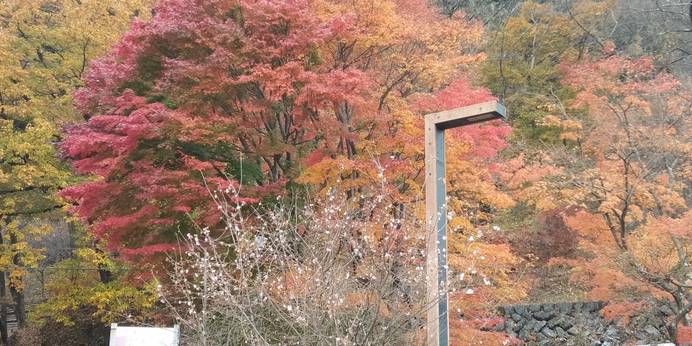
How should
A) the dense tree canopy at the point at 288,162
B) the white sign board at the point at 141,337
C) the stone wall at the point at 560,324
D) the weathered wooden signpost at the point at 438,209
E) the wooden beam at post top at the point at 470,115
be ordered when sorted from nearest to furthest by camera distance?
the weathered wooden signpost at the point at 438,209 → the wooden beam at post top at the point at 470,115 → the dense tree canopy at the point at 288,162 → the white sign board at the point at 141,337 → the stone wall at the point at 560,324

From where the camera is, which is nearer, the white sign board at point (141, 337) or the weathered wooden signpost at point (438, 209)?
the weathered wooden signpost at point (438, 209)

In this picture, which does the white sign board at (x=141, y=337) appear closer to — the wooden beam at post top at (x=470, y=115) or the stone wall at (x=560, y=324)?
the wooden beam at post top at (x=470, y=115)

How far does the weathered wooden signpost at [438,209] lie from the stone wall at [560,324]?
9265mm

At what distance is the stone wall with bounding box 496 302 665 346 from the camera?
42.7 feet

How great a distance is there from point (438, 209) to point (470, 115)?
808 mm

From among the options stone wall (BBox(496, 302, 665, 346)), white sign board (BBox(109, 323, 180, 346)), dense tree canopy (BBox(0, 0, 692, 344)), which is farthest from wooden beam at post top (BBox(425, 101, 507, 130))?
stone wall (BBox(496, 302, 665, 346))

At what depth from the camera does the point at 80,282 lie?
12609mm

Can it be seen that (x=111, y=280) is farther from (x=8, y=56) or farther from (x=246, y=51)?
(x=246, y=51)

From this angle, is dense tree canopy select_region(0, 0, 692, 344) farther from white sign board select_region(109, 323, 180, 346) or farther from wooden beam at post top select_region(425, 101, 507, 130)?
wooden beam at post top select_region(425, 101, 507, 130)

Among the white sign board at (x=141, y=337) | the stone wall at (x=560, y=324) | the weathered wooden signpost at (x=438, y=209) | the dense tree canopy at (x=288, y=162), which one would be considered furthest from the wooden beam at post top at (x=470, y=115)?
the stone wall at (x=560, y=324)

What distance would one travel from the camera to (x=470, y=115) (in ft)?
15.2

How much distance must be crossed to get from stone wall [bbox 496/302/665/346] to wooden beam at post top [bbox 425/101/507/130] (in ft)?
30.6

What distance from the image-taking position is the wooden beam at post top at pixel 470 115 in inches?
177

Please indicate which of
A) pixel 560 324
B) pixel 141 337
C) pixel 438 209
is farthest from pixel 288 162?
pixel 560 324
